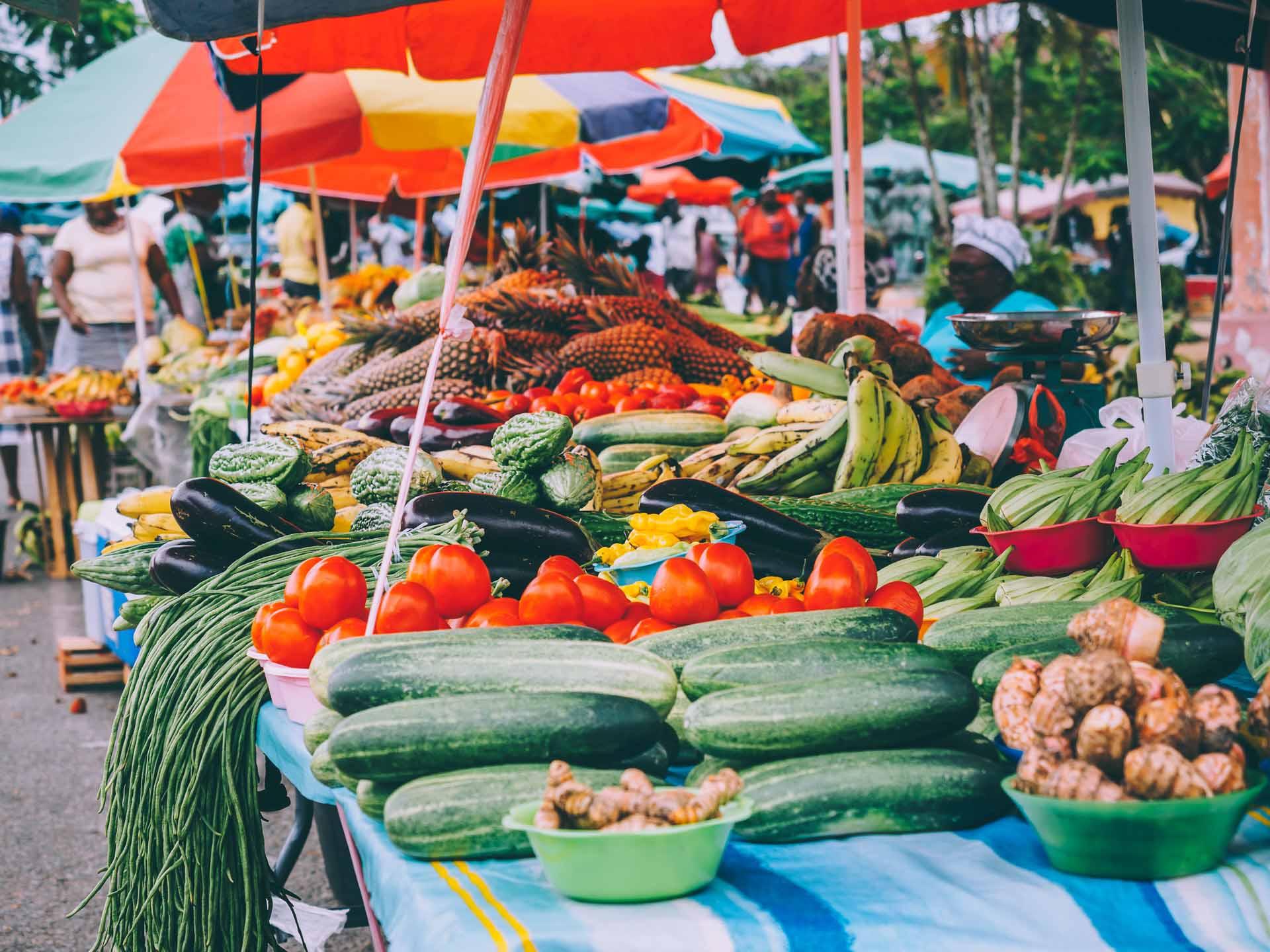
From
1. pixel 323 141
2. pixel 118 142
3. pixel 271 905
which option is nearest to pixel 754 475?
pixel 271 905

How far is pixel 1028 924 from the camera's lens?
4.42 ft

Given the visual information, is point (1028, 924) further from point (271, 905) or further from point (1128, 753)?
point (271, 905)

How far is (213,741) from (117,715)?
514 mm

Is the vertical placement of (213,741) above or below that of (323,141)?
below

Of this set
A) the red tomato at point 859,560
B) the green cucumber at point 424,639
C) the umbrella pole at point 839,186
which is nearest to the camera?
the green cucumber at point 424,639

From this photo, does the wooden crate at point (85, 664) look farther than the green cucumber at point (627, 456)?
Yes

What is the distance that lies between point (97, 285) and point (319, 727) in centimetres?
965

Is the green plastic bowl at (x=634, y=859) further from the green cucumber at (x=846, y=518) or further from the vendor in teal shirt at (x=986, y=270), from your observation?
the vendor in teal shirt at (x=986, y=270)

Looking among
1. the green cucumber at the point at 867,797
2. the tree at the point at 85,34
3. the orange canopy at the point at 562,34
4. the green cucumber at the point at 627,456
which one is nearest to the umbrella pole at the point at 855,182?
the orange canopy at the point at 562,34

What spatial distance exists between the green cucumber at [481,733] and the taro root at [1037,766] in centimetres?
53

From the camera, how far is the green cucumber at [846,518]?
3.30 meters

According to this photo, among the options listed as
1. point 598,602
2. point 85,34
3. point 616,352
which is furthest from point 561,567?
point 85,34

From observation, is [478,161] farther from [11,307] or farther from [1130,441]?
[11,307]

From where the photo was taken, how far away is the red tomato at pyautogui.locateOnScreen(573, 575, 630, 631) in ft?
7.43
